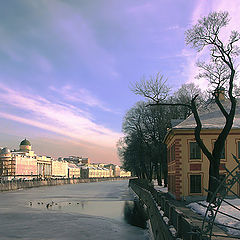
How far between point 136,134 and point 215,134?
1234 inches

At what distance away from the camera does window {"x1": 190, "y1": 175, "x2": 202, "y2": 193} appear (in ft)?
98.4

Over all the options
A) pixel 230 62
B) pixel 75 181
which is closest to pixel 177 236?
pixel 230 62

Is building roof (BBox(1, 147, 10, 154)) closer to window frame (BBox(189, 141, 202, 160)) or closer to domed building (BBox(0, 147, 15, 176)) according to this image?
domed building (BBox(0, 147, 15, 176))

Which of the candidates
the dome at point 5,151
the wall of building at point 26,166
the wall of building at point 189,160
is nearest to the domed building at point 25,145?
the wall of building at point 26,166

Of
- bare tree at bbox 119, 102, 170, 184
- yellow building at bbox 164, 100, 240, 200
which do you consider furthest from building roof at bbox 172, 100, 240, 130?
bare tree at bbox 119, 102, 170, 184

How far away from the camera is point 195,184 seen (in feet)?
98.9

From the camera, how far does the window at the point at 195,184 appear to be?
1180 inches

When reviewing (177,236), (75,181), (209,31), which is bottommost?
(75,181)

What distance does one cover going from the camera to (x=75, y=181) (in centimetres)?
15688

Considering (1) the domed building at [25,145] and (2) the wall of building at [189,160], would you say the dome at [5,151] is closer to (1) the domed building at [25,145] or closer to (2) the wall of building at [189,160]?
(1) the domed building at [25,145]

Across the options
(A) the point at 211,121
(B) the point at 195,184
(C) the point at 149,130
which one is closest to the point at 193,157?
(B) the point at 195,184

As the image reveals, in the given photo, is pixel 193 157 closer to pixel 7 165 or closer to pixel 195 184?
pixel 195 184

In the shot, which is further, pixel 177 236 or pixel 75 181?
pixel 75 181

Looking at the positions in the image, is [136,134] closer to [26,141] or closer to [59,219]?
[59,219]
